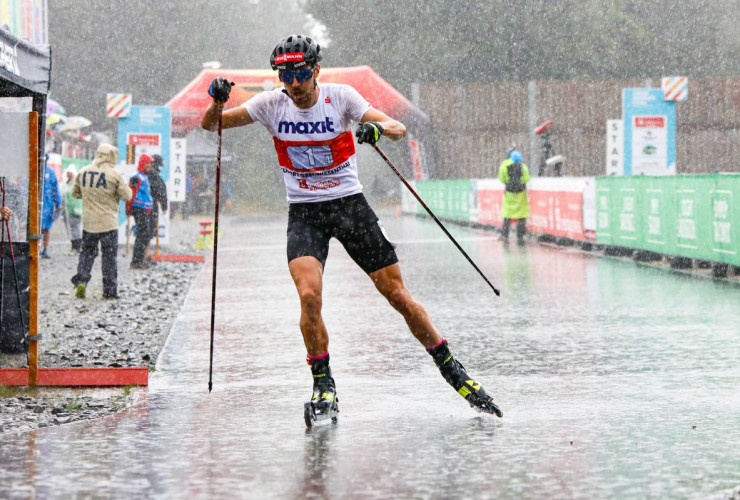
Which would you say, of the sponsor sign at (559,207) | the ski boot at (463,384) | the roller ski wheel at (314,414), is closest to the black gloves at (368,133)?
the ski boot at (463,384)

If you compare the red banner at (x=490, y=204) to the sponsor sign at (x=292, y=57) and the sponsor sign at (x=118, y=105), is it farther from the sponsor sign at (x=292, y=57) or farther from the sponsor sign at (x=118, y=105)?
the sponsor sign at (x=292, y=57)

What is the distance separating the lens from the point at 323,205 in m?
6.98

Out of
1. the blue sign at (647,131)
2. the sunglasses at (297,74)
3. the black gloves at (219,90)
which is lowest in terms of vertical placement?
the black gloves at (219,90)

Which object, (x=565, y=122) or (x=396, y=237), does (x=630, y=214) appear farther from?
(x=565, y=122)

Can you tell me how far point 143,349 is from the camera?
10.3 m

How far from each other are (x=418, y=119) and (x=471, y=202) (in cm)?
1095

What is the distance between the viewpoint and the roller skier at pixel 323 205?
6.85 metres

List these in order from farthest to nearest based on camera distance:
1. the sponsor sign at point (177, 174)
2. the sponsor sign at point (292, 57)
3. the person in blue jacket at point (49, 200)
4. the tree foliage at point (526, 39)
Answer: the tree foliage at point (526, 39)
the sponsor sign at point (177, 174)
the person in blue jacket at point (49, 200)
the sponsor sign at point (292, 57)

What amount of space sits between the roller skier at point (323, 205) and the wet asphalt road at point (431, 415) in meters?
0.30

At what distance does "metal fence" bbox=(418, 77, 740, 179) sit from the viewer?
1913 inches

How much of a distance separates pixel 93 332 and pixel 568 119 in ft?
128

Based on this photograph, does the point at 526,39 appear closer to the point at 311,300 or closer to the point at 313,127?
the point at 313,127

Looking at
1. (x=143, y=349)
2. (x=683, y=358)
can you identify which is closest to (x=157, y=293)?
(x=143, y=349)

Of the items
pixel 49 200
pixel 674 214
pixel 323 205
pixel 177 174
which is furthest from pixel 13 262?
pixel 177 174
